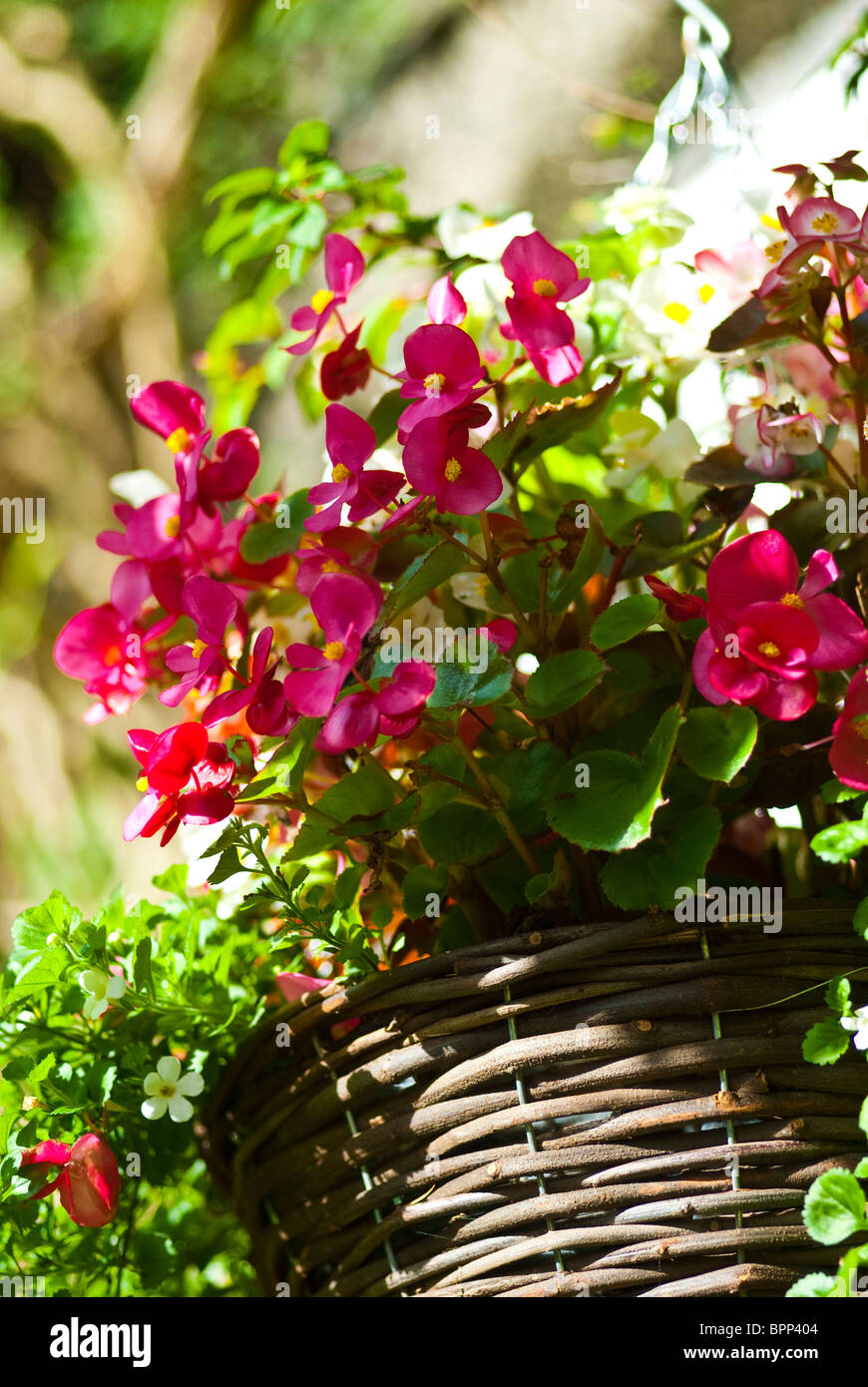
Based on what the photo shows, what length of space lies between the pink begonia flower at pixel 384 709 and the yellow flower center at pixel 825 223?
0.28 metres

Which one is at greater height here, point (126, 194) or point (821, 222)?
point (126, 194)

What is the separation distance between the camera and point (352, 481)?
47 cm

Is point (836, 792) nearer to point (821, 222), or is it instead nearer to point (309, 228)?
point (821, 222)

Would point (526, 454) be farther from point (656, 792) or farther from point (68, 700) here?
point (68, 700)

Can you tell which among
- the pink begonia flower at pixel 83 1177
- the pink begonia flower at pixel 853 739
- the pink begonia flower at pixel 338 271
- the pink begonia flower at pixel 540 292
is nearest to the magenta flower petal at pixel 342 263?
the pink begonia flower at pixel 338 271

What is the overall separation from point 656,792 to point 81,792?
186 centimetres

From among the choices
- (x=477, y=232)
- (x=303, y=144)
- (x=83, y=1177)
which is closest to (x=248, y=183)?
(x=303, y=144)

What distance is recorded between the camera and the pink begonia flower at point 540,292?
0.50m

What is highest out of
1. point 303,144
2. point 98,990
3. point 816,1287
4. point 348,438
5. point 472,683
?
point 303,144

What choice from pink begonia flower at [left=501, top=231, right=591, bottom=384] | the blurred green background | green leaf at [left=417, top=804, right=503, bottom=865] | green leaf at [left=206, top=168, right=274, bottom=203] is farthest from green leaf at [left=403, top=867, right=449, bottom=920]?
the blurred green background

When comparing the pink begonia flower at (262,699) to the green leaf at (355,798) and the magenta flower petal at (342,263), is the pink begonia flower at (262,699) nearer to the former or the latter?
the green leaf at (355,798)

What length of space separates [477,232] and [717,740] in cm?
38

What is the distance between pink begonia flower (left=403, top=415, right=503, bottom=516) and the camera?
44 centimetres
